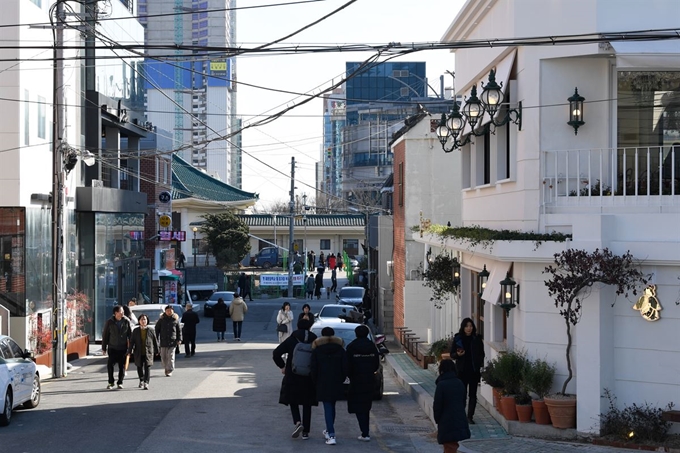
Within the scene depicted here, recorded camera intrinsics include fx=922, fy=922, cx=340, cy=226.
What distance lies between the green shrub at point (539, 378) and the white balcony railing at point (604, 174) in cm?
250

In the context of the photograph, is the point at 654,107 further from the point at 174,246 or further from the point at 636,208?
the point at 174,246

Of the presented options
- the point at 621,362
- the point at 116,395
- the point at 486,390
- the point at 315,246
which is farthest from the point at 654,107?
the point at 315,246

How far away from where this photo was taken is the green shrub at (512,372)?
13570mm

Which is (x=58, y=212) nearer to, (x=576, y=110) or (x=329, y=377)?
(x=329, y=377)

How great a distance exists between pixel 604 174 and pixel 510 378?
11.2 feet

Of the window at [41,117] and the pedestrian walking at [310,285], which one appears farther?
the pedestrian walking at [310,285]

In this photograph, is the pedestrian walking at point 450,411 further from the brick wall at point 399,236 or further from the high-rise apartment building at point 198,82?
the high-rise apartment building at point 198,82

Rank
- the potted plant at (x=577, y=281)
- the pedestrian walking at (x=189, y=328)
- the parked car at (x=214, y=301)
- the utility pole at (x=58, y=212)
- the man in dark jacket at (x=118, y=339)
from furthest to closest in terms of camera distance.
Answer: the parked car at (x=214, y=301), the pedestrian walking at (x=189, y=328), the utility pole at (x=58, y=212), the man in dark jacket at (x=118, y=339), the potted plant at (x=577, y=281)

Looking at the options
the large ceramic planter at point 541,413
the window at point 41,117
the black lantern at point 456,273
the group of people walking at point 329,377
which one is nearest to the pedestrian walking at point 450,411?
the group of people walking at point 329,377

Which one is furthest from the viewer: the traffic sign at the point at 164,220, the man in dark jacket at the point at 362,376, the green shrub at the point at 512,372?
the traffic sign at the point at 164,220

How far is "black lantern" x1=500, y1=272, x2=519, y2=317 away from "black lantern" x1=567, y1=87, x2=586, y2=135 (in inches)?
98.5

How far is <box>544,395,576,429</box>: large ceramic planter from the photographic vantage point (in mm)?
12680

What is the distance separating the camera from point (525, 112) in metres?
14.4

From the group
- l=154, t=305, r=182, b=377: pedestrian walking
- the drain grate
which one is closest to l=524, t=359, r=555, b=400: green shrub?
the drain grate
